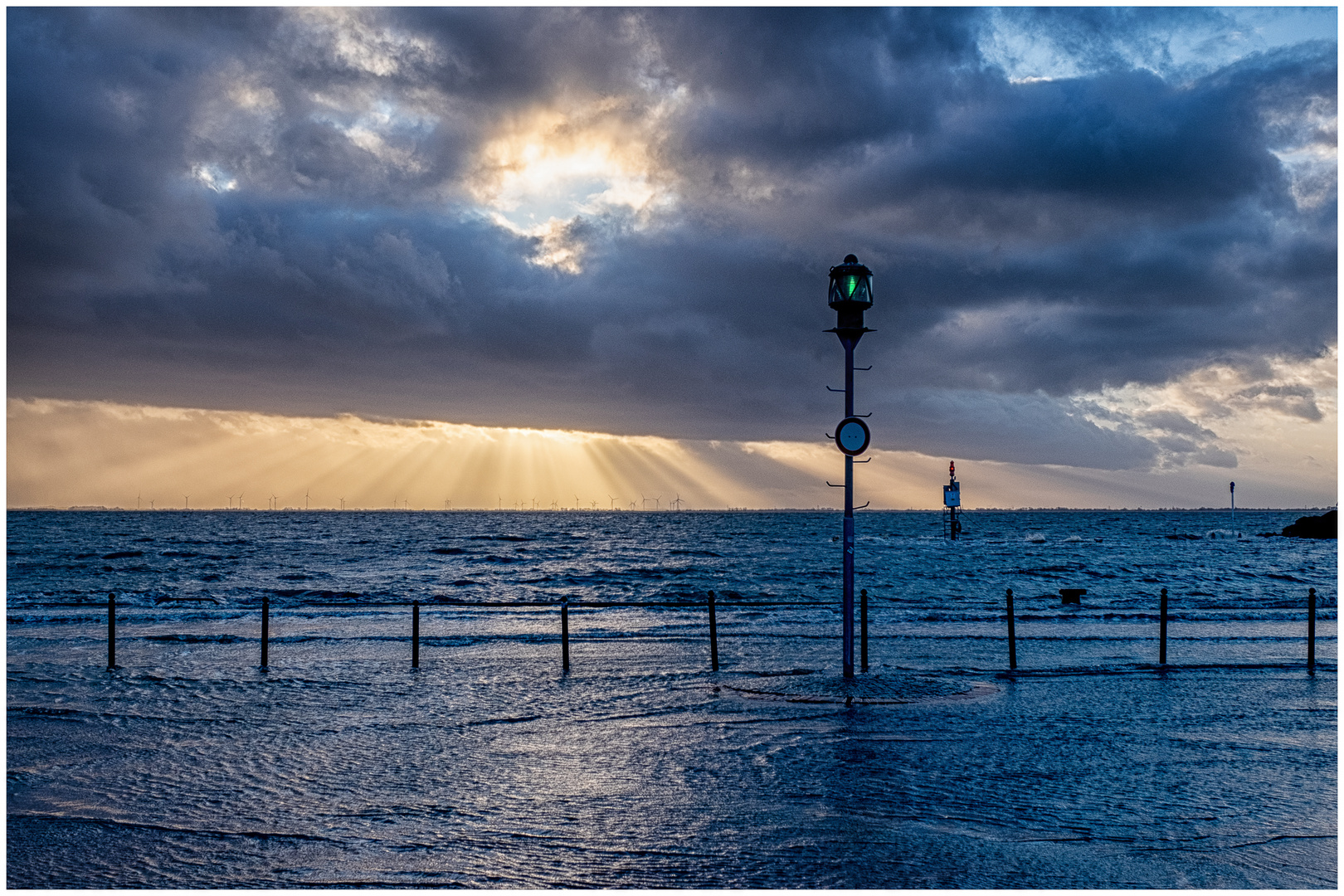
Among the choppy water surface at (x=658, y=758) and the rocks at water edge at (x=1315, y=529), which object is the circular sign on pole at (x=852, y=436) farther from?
the rocks at water edge at (x=1315, y=529)

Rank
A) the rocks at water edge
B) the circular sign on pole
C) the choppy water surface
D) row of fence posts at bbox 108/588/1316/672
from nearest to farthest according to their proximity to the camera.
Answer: the choppy water surface → the circular sign on pole → row of fence posts at bbox 108/588/1316/672 → the rocks at water edge

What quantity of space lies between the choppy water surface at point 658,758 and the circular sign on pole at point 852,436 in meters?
3.97

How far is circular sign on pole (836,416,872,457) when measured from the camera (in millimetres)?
14523

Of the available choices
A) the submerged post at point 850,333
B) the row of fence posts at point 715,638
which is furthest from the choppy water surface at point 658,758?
the submerged post at point 850,333

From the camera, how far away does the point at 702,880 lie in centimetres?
673

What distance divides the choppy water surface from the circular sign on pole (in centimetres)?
397

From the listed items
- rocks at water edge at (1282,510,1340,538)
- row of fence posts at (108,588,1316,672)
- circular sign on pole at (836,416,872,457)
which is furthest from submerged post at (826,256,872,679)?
rocks at water edge at (1282,510,1340,538)

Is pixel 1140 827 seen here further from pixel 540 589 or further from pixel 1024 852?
pixel 540 589

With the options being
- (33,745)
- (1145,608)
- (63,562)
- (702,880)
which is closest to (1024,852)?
(702,880)

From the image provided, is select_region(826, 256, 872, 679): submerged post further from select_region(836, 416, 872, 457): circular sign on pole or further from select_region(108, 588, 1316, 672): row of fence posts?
select_region(108, 588, 1316, 672): row of fence posts

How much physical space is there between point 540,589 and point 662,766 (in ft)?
122

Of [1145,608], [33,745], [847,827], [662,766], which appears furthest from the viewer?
[1145,608]

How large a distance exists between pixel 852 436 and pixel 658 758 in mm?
6302

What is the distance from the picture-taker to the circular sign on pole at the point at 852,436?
47.6 ft
